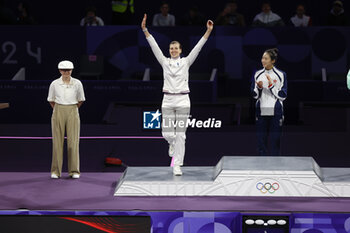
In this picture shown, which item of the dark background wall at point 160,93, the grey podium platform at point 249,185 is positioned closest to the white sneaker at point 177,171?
the grey podium platform at point 249,185

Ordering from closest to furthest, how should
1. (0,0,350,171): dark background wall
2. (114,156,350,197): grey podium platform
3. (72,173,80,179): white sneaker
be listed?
(114,156,350,197): grey podium platform, (72,173,80,179): white sneaker, (0,0,350,171): dark background wall

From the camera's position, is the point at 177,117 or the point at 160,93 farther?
the point at 160,93

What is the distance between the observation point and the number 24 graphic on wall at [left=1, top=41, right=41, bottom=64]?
1441cm

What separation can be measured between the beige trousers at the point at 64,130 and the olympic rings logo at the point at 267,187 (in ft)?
7.44

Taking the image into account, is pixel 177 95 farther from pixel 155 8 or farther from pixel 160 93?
pixel 155 8

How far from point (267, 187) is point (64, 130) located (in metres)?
2.52

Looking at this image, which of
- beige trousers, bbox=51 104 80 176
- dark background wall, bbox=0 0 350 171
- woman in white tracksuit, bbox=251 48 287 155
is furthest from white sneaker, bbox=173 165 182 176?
dark background wall, bbox=0 0 350 171

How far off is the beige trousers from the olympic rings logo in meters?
2.27

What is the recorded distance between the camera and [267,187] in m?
7.89

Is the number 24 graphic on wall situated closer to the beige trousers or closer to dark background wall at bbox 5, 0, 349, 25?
dark background wall at bbox 5, 0, 349, 25

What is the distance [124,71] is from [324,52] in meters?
4.05

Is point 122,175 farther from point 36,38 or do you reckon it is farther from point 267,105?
point 36,38

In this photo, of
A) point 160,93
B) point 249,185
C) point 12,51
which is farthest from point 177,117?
point 12,51

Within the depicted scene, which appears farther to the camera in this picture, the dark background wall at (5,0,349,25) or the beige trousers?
the dark background wall at (5,0,349,25)
